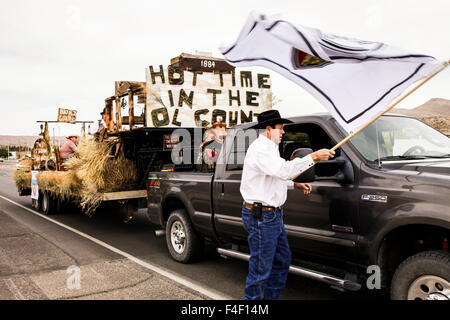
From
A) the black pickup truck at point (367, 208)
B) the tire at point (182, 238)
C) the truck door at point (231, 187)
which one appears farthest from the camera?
the tire at point (182, 238)

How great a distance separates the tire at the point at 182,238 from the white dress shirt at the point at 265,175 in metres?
2.26

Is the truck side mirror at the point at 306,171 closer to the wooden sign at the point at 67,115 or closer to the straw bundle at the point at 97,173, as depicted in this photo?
the straw bundle at the point at 97,173

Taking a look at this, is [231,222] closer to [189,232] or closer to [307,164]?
[189,232]

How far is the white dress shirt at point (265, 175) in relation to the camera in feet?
11.4

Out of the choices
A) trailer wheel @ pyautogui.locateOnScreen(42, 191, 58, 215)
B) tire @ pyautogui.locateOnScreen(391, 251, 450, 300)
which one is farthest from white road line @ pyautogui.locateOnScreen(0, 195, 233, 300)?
trailer wheel @ pyautogui.locateOnScreen(42, 191, 58, 215)

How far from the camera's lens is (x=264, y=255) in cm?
360

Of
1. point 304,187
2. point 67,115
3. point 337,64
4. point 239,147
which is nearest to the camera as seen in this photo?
point 337,64

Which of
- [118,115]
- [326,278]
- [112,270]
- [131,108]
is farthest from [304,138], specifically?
[118,115]

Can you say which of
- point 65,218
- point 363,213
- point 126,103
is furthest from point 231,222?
point 65,218

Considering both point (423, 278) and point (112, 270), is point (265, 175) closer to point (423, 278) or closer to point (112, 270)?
point (423, 278)

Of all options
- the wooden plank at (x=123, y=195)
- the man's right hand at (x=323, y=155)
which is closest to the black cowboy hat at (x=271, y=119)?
the man's right hand at (x=323, y=155)

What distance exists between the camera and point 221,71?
7629 mm

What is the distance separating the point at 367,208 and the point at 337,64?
1281 millimetres
